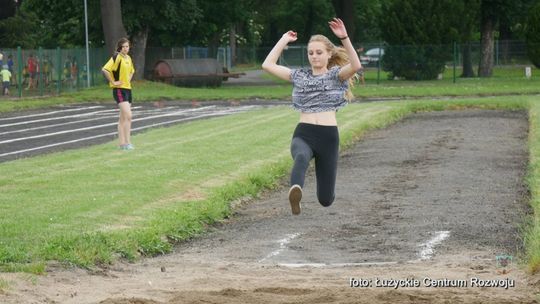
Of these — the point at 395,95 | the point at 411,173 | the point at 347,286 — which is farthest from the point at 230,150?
the point at 395,95

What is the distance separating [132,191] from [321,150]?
514 centimetres

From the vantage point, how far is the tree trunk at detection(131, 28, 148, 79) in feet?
187

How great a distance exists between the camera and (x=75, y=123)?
32.7 metres

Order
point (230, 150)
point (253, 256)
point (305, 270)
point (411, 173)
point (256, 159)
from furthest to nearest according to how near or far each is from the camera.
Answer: point (230, 150), point (256, 159), point (411, 173), point (253, 256), point (305, 270)

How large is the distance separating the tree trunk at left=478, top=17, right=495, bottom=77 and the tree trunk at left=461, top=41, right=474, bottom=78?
2.16 feet

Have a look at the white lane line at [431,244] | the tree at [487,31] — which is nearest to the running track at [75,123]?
the white lane line at [431,244]

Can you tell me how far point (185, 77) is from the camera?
56.2 meters

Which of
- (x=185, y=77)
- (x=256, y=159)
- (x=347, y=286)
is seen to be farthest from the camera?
(x=185, y=77)

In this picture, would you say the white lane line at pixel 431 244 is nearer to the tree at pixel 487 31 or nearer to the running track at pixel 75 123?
the running track at pixel 75 123

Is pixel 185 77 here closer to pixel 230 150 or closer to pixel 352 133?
pixel 352 133

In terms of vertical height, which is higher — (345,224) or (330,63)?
(330,63)

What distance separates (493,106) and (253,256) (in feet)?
89.8

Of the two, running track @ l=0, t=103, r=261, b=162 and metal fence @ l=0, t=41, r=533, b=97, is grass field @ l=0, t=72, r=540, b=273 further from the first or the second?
metal fence @ l=0, t=41, r=533, b=97

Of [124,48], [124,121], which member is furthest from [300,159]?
[124,121]
